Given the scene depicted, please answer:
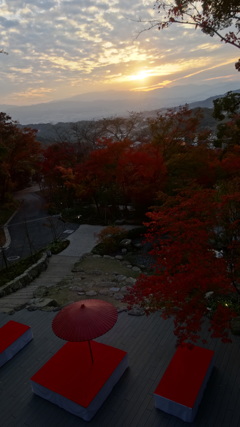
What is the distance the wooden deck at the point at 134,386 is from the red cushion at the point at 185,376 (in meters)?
0.66

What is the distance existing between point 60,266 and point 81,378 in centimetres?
1092

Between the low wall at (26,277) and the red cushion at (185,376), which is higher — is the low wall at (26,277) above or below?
below

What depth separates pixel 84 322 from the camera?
24.3ft

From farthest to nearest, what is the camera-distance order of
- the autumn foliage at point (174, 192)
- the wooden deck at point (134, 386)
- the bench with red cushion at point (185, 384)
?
the autumn foliage at point (174, 192)
the wooden deck at point (134, 386)
the bench with red cushion at point (185, 384)

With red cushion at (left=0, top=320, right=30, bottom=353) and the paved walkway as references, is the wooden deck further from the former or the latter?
the paved walkway

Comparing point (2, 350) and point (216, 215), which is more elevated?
point (216, 215)

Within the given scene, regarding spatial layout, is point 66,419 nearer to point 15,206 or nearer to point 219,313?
point 219,313

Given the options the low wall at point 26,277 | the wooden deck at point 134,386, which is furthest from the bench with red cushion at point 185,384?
the low wall at point 26,277

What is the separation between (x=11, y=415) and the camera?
760cm

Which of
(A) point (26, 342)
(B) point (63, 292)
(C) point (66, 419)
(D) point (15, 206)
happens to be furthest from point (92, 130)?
(C) point (66, 419)

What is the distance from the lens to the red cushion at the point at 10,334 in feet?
30.7

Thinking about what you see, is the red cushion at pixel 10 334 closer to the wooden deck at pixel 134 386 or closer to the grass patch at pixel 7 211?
the wooden deck at pixel 134 386

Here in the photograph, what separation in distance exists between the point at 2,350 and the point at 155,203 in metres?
16.5

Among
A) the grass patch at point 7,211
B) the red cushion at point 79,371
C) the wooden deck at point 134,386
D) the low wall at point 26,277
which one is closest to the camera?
the wooden deck at point 134,386
